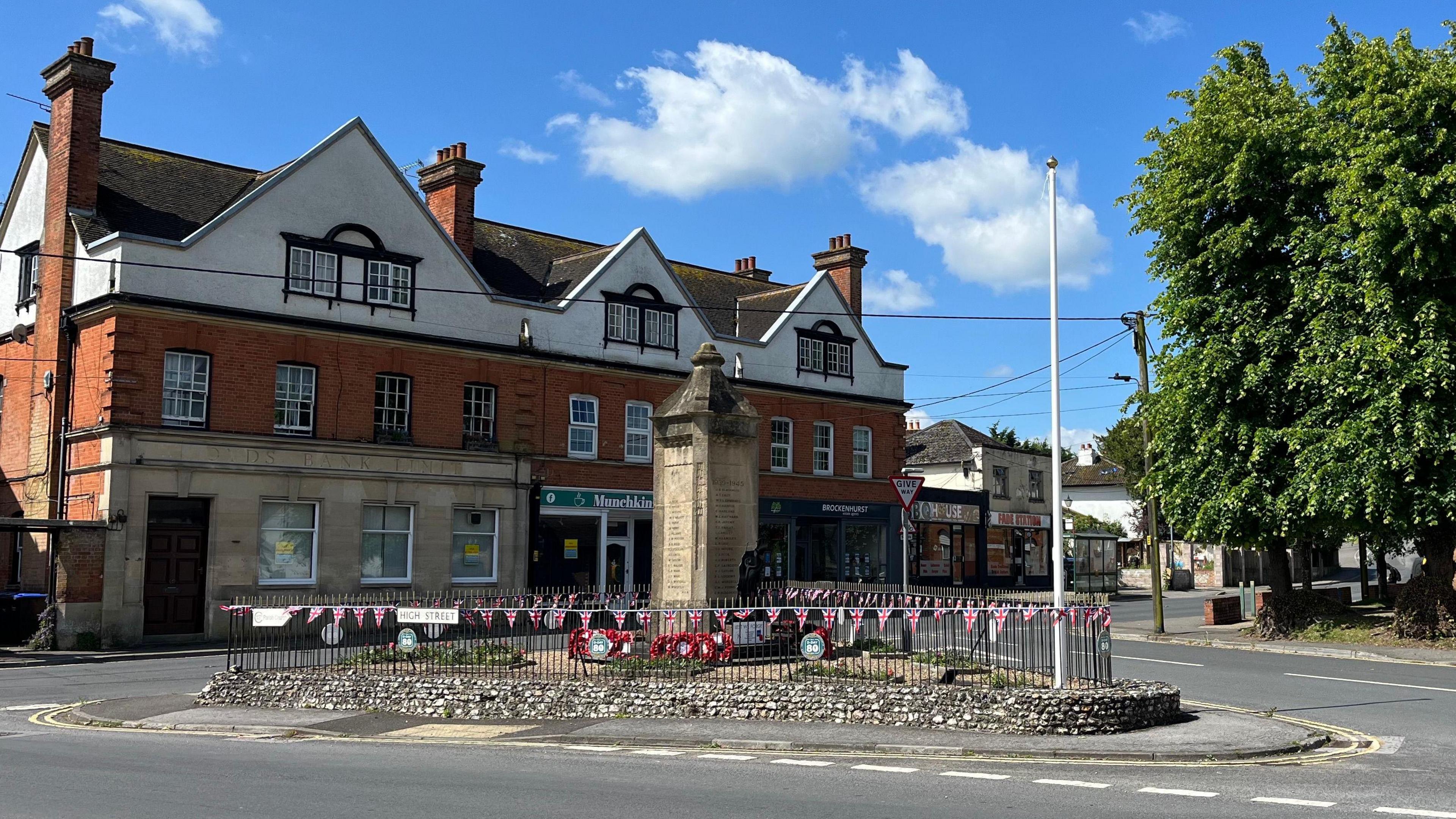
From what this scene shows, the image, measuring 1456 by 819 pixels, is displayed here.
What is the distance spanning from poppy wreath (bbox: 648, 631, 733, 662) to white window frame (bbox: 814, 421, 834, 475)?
24231 millimetres

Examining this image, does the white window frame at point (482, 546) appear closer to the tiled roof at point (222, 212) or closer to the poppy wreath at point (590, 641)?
the tiled roof at point (222, 212)

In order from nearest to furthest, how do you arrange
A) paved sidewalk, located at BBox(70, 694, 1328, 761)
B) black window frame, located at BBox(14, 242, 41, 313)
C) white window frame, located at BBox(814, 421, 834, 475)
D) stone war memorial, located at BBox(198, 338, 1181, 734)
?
paved sidewalk, located at BBox(70, 694, 1328, 761) < stone war memorial, located at BBox(198, 338, 1181, 734) < black window frame, located at BBox(14, 242, 41, 313) < white window frame, located at BBox(814, 421, 834, 475)

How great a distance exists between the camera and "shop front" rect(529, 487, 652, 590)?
33.1 meters

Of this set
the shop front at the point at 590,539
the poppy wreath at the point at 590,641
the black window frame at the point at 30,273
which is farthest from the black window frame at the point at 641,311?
the poppy wreath at the point at 590,641

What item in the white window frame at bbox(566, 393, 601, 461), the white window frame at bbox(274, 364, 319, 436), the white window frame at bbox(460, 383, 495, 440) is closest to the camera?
the white window frame at bbox(274, 364, 319, 436)

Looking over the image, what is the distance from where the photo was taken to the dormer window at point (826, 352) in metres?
40.8

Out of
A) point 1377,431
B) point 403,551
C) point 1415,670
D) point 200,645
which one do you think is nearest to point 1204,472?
point 1377,431

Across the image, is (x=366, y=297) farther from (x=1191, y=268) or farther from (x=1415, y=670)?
(x=1415, y=670)

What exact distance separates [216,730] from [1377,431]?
819 inches

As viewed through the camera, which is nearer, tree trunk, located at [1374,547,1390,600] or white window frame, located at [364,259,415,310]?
white window frame, located at [364,259,415,310]

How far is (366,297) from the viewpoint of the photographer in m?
30.2

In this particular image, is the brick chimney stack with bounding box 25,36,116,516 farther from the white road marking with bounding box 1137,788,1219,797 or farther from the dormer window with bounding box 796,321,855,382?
the white road marking with bounding box 1137,788,1219,797

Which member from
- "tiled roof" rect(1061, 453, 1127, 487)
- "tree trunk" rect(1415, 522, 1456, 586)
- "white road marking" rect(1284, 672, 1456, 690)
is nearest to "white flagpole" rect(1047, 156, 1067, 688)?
"white road marking" rect(1284, 672, 1456, 690)

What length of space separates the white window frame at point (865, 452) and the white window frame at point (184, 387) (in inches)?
856
